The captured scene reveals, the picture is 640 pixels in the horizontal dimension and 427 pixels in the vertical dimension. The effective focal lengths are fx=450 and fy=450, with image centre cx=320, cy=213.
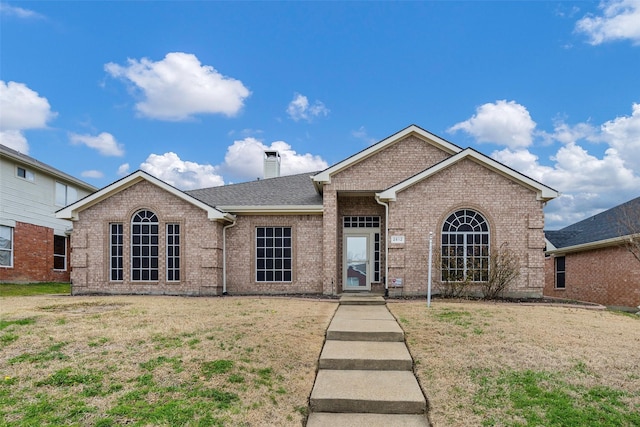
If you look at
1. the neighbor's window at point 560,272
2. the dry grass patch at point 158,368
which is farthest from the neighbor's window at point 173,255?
the neighbor's window at point 560,272

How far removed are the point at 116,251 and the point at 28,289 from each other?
6.46 m

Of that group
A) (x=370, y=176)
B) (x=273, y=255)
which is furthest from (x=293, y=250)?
(x=370, y=176)

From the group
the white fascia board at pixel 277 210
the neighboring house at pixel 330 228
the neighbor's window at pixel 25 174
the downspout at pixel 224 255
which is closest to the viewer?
the neighboring house at pixel 330 228

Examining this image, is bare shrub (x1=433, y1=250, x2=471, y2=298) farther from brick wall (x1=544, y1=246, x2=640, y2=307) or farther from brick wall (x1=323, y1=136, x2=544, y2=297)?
brick wall (x1=544, y1=246, x2=640, y2=307)

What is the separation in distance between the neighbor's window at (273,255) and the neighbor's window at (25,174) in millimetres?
12986

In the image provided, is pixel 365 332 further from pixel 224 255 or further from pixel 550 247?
pixel 550 247

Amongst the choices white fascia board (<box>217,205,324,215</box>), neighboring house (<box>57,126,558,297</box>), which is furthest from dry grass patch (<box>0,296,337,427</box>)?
white fascia board (<box>217,205,324,215</box>)

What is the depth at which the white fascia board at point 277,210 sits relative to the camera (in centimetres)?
1574

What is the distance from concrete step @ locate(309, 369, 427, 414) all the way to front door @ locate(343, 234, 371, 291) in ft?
32.7

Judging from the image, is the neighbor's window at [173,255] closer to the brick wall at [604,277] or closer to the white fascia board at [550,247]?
the brick wall at [604,277]

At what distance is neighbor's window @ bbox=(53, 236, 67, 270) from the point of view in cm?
2361

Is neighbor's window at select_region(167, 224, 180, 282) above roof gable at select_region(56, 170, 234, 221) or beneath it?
beneath

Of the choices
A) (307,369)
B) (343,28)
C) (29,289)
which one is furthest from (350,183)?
(29,289)

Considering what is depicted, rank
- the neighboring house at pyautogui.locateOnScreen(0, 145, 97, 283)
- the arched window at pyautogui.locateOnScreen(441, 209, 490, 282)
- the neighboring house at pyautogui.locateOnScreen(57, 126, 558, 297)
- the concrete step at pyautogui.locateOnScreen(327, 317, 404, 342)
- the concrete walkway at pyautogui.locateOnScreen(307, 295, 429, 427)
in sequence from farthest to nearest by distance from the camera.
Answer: the neighboring house at pyautogui.locateOnScreen(0, 145, 97, 283)
the neighboring house at pyautogui.locateOnScreen(57, 126, 558, 297)
the arched window at pyautogui.locateOnScreen(441, 209, 490, 282)
the concrete step at pyautogui.locateOnScreen(327, 317, 404, 342)
the concrete walkway at pyautogui.locateOnScreen(307, 295, 429, 427)
